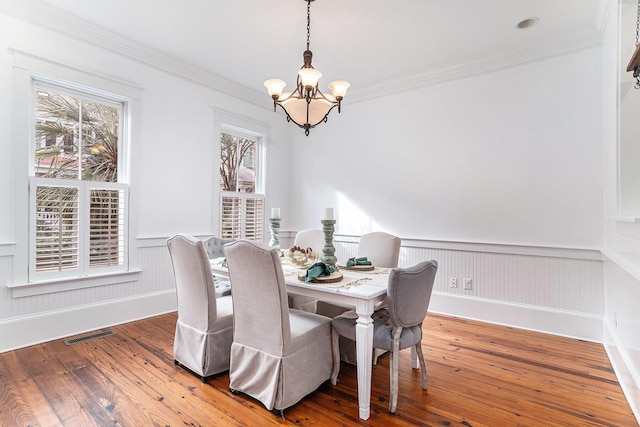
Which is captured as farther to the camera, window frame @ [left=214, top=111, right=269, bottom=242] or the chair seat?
window frame @ [left=214, top=111, right=269, bottom=242]

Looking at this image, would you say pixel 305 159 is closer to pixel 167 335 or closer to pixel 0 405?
pixel 167 335

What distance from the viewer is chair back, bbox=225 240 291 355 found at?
1.85 m

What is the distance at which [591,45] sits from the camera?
3.07m

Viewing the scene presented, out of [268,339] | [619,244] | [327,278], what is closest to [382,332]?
[327,278]

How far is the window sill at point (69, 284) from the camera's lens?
2742 millimetres

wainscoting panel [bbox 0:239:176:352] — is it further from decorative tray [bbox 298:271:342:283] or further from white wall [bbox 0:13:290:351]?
decorative tray [bbox 298:271:342:283]

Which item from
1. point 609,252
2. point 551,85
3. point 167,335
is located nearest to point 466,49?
point 551,85

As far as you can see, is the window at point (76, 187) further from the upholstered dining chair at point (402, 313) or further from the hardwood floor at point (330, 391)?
the upholstered dining chair at point (402, 313)

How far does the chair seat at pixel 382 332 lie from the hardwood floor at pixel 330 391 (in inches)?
14.9

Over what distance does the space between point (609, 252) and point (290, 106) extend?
2896 mm

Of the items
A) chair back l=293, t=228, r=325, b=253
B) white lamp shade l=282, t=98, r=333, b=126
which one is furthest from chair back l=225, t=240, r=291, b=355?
chair back l=293, t=228, r=325, b=253

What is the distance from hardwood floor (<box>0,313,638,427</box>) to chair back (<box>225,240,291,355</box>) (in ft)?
1.42

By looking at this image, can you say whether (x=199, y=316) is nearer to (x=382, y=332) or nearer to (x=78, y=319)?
(x=382, y=332)

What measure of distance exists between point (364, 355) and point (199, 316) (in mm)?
1158
